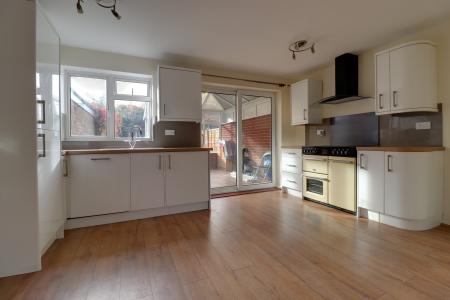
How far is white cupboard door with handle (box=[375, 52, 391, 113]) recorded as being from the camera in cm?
267

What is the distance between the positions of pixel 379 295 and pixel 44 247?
2.66 meters

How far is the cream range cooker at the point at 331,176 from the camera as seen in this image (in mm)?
2906

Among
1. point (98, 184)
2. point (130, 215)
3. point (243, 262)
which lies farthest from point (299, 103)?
point (98, 184)

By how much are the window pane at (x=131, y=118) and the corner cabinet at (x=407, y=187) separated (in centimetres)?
326

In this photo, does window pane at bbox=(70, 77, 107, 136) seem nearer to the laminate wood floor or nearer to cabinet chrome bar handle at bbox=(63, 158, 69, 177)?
cabinet chrome bar handle at bbox=(63, 158, 69, 177)

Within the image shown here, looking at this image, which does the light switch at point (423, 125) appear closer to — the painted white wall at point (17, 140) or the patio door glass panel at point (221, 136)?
the patio door glass panel at point (221, 136)

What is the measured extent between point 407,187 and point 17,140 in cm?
369

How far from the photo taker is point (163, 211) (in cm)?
301

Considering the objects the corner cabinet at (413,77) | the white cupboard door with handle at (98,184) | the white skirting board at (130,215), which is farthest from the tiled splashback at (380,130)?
the white cupboard door with handle at (98,184)

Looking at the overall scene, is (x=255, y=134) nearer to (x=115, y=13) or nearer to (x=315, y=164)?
(x=315, y=164)

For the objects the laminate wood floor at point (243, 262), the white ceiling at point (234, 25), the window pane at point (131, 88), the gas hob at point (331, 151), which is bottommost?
the laminate wood floor at point (243, 262)

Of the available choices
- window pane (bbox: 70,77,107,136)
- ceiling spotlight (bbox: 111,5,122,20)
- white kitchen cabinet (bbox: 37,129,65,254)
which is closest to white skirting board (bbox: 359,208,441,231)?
white kitchen cabinet (bbox: 37,129,65,254)

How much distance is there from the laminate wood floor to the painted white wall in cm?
23

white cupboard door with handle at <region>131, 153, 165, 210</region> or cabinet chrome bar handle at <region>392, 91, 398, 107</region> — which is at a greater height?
cabinet chrome bar handle at <region>392, 91, 398, 107</region>
